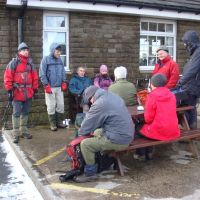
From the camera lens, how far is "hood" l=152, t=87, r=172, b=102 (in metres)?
5.57

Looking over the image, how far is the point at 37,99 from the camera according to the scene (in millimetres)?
9375

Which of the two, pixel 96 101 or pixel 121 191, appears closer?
pixel 121 191

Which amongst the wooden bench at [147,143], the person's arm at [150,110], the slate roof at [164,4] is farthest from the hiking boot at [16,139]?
the slate roof at [164,4]

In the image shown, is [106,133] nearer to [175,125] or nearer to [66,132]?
[175,125]

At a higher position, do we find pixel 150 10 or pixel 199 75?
pixel 150 10

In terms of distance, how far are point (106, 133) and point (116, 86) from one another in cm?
146

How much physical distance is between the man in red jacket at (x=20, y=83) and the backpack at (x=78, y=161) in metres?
2.38

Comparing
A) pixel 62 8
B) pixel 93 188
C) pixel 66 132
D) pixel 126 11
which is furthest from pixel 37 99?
pixel 93 188

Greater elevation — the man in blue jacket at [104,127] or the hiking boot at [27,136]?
the man in blue jacket at [104,127]

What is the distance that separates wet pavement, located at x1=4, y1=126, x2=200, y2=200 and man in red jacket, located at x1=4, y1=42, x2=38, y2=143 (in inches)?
24.6

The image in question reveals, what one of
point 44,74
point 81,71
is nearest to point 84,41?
point 81,71

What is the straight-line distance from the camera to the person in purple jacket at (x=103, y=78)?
30.6 ft

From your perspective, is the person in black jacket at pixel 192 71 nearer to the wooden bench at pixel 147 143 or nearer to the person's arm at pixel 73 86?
the wooden bench at pixel 147 143

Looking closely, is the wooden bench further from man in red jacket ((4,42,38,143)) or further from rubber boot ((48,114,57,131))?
rubber boot ((48,114,57,131))
